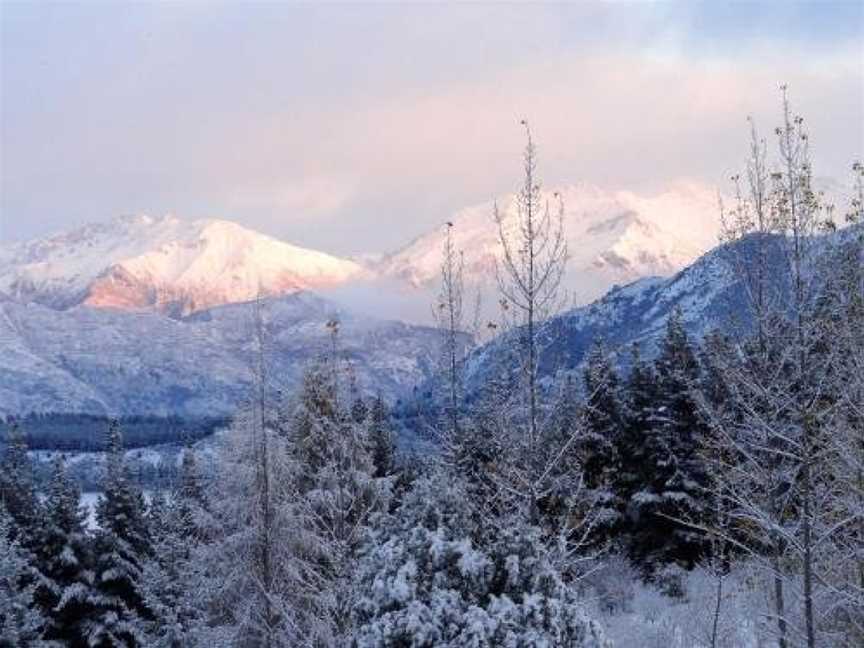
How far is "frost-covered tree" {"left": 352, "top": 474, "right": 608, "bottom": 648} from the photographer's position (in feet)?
35.3

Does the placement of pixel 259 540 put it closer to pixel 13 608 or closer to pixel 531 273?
pixel 13 608

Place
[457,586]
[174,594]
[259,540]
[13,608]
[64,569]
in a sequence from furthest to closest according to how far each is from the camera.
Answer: [64,569], [174,594], [13,608], [259,540], [457,586]

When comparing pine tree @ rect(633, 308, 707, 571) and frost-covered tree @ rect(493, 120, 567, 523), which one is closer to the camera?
frost-covered tree @ rect(493, 120, 567, 523)

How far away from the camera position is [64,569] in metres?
35.2

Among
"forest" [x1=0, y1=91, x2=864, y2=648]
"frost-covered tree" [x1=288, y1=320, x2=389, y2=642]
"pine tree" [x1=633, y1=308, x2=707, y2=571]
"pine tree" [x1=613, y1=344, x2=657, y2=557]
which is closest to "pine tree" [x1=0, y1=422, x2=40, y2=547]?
"forest" [x1=0, y1=91, x2=864, y2=648]

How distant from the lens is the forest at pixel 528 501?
11.6 meters

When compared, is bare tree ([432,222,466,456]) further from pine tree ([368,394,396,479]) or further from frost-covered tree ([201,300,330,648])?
pine tree ([368,394,396,479])

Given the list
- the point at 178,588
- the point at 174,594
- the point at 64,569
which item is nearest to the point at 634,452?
the point at 178,588

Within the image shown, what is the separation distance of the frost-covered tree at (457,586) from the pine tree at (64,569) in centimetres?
2624

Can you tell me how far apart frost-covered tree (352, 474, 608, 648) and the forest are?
0.08 ft

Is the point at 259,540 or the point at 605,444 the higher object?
the point at 605,444

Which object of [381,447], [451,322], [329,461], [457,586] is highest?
[451,322]

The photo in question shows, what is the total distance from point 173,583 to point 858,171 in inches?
868

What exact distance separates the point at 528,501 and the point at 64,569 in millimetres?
26127
